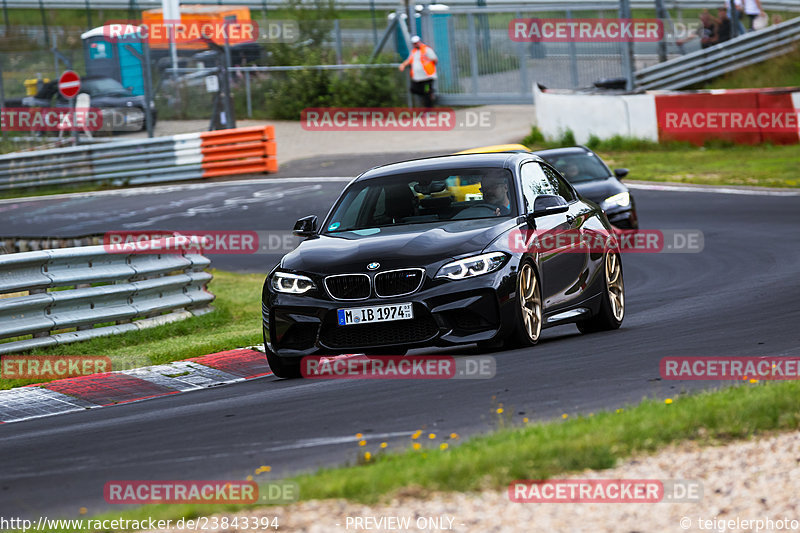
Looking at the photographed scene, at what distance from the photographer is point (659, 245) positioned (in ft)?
63.7

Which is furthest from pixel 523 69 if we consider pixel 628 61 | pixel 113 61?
pixel 113 61

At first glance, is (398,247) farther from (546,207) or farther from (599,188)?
(599,188)

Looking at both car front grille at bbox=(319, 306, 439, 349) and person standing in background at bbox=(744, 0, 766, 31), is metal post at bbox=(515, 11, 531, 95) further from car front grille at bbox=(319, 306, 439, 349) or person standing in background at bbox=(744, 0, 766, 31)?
car front grille at bbox=(319, 306, 439, 349)

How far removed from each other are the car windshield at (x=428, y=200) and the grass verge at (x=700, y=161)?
1490 centimetres

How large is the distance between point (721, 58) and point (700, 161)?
26.3 feet

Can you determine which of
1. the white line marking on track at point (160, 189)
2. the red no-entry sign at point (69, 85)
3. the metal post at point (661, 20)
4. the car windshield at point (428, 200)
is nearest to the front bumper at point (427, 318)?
the car windshield at point (428, 200)

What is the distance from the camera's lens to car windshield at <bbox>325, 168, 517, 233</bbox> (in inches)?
407

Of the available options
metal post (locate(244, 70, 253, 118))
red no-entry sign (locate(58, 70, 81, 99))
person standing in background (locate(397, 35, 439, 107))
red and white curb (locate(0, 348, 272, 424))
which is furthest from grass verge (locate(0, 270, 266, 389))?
metal post (locate(244, 70, 253, 118))

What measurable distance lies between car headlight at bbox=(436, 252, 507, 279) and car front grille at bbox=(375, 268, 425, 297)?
0.15 metres

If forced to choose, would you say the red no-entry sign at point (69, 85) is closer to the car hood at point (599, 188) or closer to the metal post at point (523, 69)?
the metal post at point (523, 69)

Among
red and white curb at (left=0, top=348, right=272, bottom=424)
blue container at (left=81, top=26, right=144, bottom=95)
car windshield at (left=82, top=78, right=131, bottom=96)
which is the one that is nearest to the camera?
red and white curb at (left=0, top=348, right=272, bottom=424)

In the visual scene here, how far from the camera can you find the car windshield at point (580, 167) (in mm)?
19422

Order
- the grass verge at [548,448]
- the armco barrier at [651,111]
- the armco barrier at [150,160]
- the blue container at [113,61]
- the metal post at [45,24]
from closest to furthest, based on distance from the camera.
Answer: the grass verge at [548,448] < the armco barrier at [651,111] < the armco barrier at [150,160] < the blue container at [113,61] < the metal post at [45,24]

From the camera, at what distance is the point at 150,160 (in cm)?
3122
